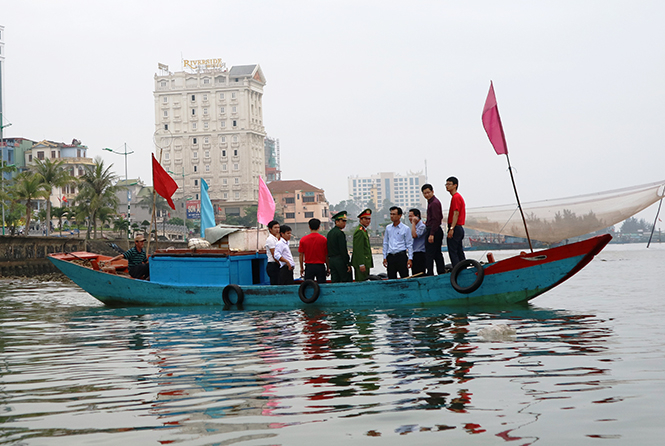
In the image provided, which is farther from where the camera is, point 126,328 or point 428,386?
point 126,328

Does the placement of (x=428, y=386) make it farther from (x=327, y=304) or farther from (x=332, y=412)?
(x=327, y=304)

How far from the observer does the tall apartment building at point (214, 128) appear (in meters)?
147

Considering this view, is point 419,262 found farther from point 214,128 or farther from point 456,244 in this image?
point 214,128

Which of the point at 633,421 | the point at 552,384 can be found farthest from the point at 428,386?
the point at 633,421

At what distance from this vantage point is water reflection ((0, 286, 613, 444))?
479 cm

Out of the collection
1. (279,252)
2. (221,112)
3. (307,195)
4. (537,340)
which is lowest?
(537,340)

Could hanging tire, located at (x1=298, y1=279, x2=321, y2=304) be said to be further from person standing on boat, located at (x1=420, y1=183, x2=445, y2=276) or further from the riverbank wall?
the riverbank wall

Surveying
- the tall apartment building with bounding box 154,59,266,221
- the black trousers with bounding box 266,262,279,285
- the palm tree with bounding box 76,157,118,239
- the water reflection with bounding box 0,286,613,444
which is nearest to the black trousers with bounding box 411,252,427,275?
the water reflection with bounding box 0,286,613,444

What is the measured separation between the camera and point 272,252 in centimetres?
1491

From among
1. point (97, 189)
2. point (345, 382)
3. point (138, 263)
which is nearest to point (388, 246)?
point (345, 382)

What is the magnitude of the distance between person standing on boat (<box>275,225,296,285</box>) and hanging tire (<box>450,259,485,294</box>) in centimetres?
350

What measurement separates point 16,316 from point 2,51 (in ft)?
387

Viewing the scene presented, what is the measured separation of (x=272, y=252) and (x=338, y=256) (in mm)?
1798

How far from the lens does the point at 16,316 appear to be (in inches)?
607
